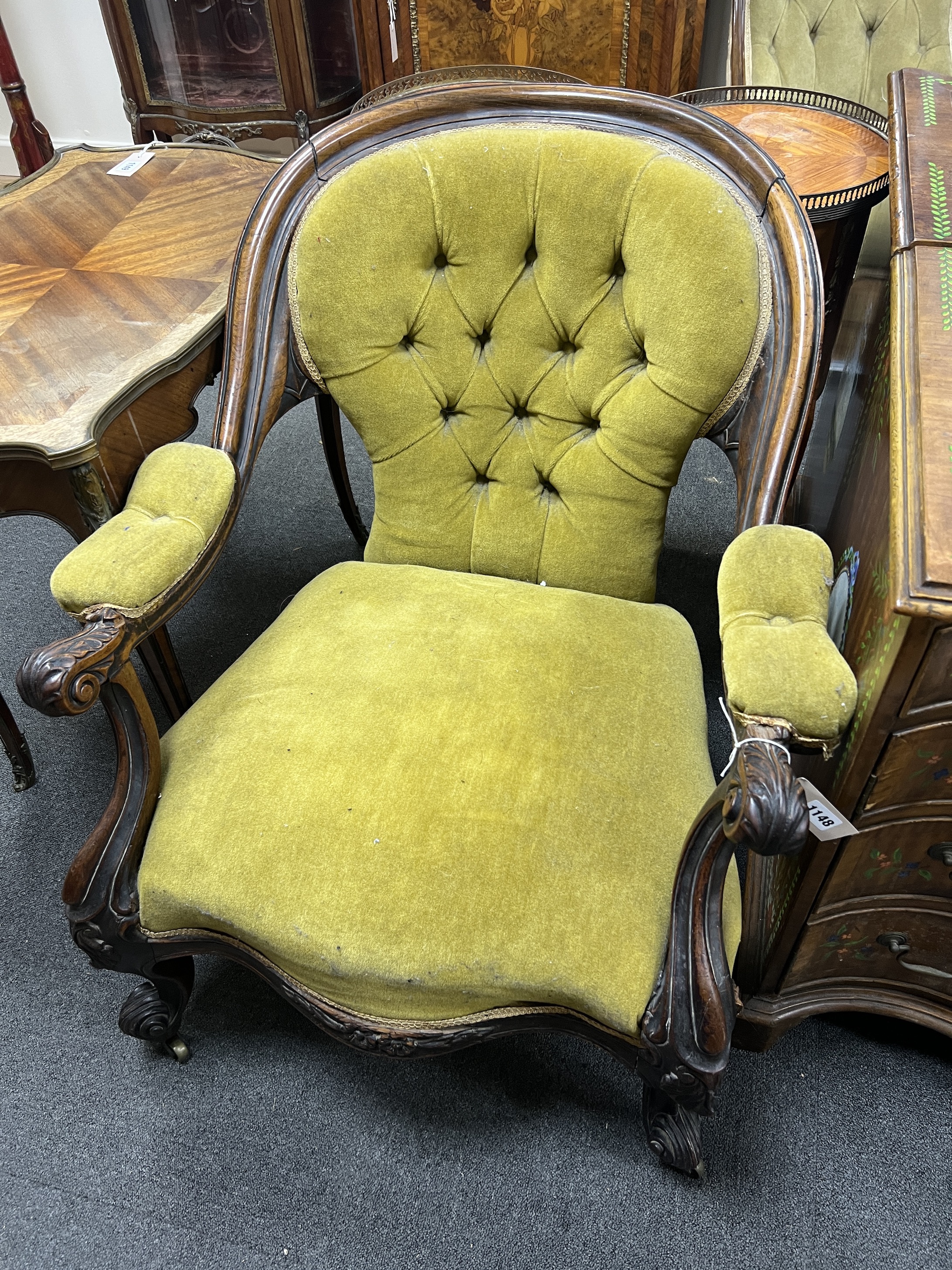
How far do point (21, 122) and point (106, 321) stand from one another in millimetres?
1948

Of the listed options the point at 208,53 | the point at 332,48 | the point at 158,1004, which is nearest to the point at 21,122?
the point at 208,53

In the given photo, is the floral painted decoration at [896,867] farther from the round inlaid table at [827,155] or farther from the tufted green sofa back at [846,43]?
the tufted green sofa back at [846,43]

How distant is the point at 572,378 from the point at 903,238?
0.38 metres

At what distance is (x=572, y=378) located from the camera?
3.48 feet

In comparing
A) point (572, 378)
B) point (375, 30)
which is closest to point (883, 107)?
point (375, 30)

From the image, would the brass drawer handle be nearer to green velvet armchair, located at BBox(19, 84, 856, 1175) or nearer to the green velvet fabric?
green velvet armchair, located at BBox(19, 84, 856, 1175)

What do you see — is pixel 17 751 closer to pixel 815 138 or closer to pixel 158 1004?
pixel 158 1004

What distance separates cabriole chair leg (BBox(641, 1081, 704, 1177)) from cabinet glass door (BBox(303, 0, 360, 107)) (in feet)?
8.62

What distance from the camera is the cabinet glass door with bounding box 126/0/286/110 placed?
2424 mm

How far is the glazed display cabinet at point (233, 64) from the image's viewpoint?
241 centimetres

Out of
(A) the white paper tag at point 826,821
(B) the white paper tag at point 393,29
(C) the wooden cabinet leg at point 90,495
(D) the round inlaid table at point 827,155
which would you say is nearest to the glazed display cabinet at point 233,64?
(B) the white paper tag at point 393,29

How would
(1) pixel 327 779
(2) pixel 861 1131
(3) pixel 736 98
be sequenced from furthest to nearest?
1. (3) pixel 736 98
2. (2) pixel 861 1131
3. (1) pixel 327 779

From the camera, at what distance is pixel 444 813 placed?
845 mm

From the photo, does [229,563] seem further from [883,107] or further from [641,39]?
[883,107]
